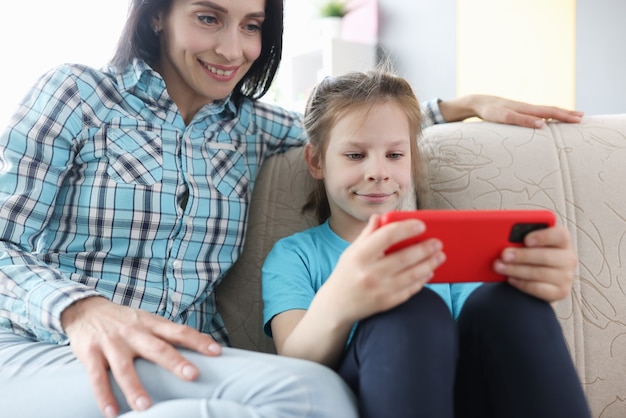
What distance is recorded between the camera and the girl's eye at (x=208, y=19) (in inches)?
45.6

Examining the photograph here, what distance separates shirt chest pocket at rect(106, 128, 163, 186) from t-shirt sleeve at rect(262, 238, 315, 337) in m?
0.26

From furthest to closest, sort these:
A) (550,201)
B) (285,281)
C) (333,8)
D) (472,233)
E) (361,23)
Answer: (361,23)
(333,8)
(550,201)
(285,281)
(472,233)

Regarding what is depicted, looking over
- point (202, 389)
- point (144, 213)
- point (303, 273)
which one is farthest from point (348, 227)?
point (202, 389)

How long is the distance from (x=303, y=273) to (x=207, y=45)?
0.46 m

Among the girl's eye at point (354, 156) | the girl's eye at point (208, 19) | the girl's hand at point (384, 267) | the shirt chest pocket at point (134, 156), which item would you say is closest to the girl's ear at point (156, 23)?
the girl's eye at point (208, 19)

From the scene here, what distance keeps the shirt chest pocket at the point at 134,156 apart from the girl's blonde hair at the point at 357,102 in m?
0.30

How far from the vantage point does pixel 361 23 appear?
3.64m

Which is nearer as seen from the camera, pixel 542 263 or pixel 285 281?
pixel 542 263

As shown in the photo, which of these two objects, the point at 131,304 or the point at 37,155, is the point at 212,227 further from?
the point at 37,155

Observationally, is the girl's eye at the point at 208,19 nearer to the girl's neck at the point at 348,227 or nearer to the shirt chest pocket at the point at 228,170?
the shirt chest pocket at the point at 228,170

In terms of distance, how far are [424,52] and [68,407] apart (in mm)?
2973

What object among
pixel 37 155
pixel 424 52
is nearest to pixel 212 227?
pixel 37 155

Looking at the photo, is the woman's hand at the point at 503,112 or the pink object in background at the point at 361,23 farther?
the pink object in background at the point at 361,23

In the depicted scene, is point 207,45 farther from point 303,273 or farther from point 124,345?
point 124,345
